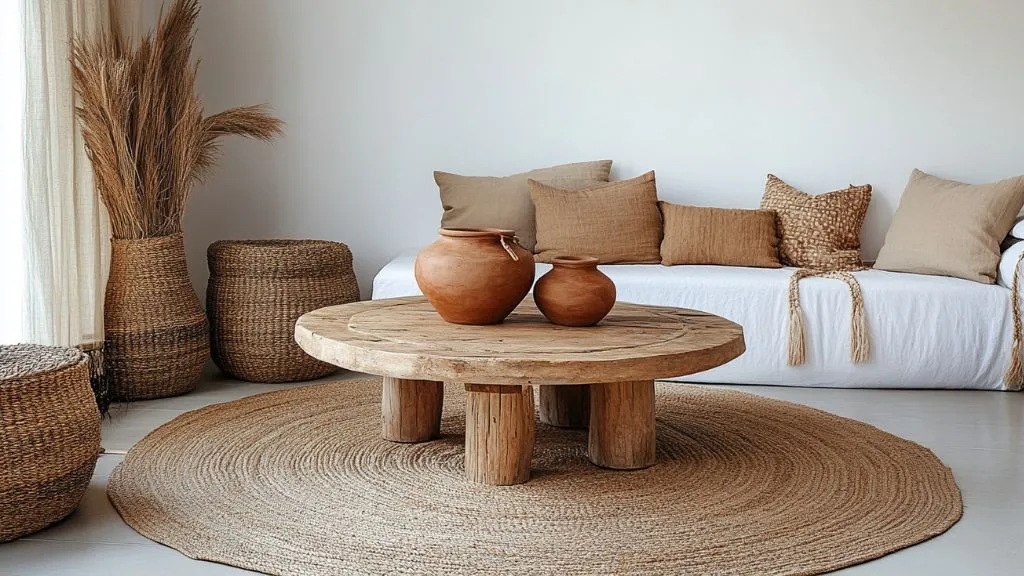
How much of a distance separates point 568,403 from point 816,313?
1.29m

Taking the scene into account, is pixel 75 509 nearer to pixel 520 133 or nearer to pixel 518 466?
pixel 518 466

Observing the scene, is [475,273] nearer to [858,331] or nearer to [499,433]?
[499,433]

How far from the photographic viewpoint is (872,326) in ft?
13.1

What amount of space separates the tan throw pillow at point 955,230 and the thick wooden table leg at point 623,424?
77.4 inches

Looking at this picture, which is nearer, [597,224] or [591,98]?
[597,224]

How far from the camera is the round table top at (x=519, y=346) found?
2326 mm

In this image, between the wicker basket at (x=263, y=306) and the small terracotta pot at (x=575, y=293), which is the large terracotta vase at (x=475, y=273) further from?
the wicker basket at (x=263, y=306)

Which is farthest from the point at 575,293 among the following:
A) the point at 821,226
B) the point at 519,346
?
the point at 821,226

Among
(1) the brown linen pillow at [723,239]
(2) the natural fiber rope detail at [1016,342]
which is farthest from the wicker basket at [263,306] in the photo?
(2) the natural fiber rope detail at [1016,342]

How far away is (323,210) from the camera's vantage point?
492 cm

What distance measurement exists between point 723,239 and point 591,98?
973mm

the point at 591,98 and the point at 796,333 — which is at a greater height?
the point at 591,98

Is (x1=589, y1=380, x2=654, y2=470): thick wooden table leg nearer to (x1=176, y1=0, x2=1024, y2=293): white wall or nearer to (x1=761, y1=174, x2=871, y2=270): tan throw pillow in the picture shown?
(x1=761, y1=174, x2=871, y2=270): tan throw pillow

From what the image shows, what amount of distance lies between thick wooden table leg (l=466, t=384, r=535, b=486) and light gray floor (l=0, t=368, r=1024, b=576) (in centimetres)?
74
